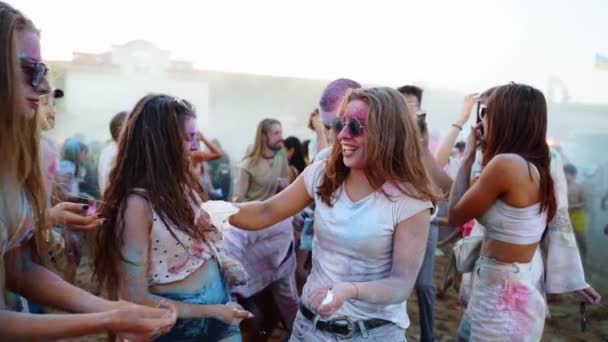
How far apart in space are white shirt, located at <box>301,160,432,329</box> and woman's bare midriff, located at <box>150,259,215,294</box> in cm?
45

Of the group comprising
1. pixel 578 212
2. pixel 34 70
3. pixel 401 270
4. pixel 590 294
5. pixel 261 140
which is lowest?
pixel 578 212

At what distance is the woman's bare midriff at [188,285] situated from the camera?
178cm

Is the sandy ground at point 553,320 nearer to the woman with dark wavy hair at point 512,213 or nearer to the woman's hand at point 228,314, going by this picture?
the woman with dark wavy hair at point 512,213

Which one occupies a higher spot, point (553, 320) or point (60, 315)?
point (60, 315)

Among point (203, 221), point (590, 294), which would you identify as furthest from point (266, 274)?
point (590, 294)

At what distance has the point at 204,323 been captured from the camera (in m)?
1.81

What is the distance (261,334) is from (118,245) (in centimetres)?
175

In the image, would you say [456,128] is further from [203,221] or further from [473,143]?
[203,221]

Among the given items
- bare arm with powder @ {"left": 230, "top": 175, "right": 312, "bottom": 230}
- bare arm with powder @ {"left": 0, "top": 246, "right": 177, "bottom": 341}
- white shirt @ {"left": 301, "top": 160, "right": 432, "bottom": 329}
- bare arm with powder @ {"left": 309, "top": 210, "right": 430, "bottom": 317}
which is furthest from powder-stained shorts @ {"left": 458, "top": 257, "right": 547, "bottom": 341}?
bare arm with powder @ {"left": 0, "top": 246, "right": 177, "bottom": 341}

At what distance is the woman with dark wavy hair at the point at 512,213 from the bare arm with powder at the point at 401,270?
2.22ft

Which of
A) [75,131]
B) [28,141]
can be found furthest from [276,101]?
[28,141]

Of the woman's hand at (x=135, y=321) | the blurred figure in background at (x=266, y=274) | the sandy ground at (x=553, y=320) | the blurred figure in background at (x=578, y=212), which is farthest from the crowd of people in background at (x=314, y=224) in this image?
the blurred figure in background at (x=578, y=212)

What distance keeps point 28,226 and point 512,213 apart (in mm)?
1941

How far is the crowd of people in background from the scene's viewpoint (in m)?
1.24
